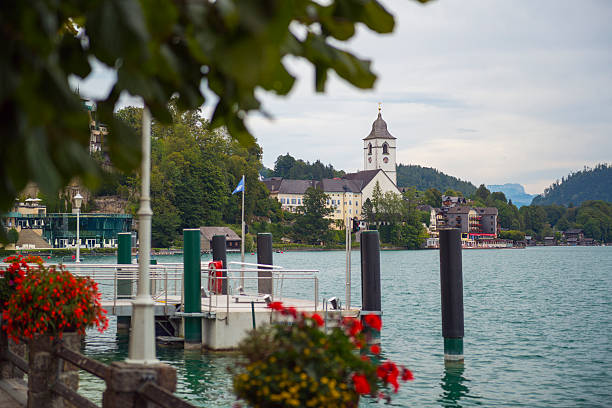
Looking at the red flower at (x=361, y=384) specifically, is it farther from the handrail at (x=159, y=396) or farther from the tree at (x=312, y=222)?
the tree at (x=312, y=222)

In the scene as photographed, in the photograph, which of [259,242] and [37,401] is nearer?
[37,401]

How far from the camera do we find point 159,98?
7.58ft

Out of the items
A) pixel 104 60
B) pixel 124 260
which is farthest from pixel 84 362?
pixel 124 260

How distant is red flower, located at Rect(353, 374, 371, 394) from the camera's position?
13.6ft

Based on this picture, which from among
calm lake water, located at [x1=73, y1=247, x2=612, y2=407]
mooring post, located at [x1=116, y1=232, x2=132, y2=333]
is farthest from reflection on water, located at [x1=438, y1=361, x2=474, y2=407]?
mooring post, located at [x1=116, y1=232, x2=132, y2=333]

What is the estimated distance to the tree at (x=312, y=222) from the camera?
165 meters

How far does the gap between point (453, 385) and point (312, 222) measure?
149374mm

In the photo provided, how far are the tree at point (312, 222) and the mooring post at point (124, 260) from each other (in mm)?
139081

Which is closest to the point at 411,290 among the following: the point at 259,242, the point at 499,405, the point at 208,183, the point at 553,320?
the point at 553,320

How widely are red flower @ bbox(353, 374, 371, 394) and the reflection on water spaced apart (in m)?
Result: 12.3

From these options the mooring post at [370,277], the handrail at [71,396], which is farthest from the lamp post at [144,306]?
the mooring post at [370,277]

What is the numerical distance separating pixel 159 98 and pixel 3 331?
26.0ft

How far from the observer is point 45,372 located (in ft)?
24.9

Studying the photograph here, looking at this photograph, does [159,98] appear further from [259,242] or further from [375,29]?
[259,242]
